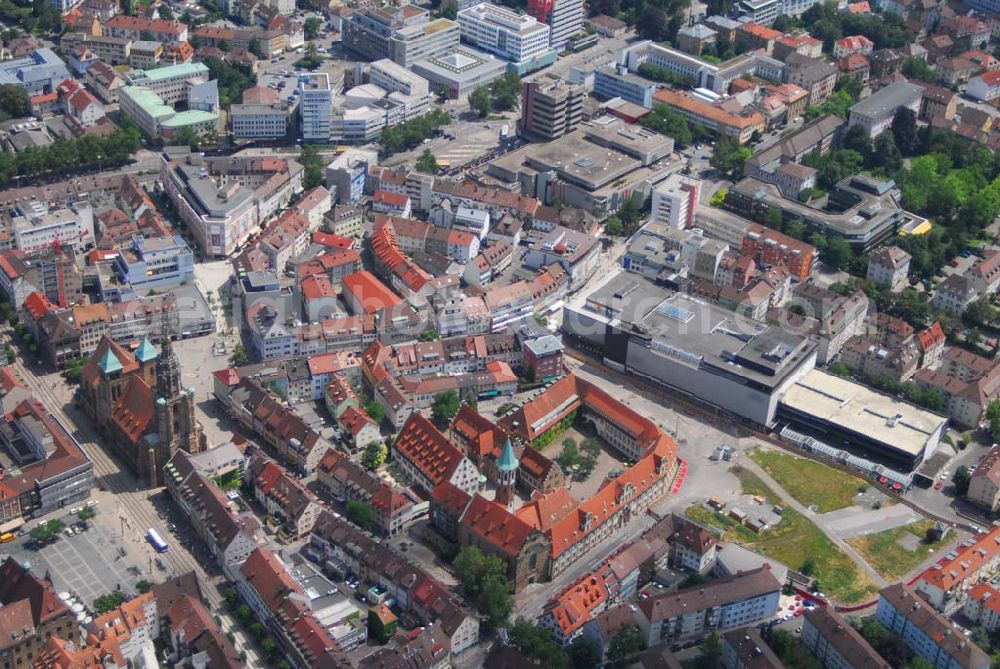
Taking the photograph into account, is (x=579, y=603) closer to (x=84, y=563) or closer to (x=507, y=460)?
(x=507, y=460)

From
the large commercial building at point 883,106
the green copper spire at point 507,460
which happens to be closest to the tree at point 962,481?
the green copper spire at point 507,460

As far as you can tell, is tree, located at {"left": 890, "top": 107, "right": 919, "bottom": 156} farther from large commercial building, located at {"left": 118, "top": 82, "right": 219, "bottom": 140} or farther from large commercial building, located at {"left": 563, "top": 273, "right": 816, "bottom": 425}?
large commercial building, located at {"left": 118, "top": 82, "right": 219, "bottom": 140}

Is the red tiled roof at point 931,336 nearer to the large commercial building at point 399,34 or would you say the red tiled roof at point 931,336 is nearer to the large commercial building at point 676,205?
the large commercial building at point 676,205

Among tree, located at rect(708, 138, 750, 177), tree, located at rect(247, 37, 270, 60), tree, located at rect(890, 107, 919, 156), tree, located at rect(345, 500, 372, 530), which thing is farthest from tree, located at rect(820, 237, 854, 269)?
tree, located at rect(247, 37, 270, 60)

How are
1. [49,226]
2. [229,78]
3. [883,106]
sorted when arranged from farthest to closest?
[229,78] → [883,106] → [49,226]

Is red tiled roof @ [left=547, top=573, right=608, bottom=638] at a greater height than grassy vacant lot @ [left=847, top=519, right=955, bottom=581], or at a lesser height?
greater

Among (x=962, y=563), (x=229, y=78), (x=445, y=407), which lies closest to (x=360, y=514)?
(x=445, y=407)

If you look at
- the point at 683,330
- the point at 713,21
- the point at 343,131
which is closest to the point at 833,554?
the point at 683,330
